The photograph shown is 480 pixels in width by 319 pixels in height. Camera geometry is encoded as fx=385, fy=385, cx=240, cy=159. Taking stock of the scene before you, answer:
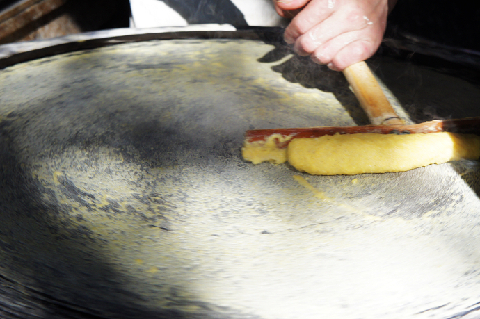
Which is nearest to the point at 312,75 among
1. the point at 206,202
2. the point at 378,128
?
the point at 378,128

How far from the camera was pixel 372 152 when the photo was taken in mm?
737

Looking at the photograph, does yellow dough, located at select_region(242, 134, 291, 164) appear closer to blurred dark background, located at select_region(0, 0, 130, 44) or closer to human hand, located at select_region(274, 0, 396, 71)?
human hand, located at select_region(274, 0, 396, 71)

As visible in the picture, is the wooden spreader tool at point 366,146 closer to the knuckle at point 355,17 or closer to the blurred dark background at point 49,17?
the knuckle at point 355,17

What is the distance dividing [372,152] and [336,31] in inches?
18.2

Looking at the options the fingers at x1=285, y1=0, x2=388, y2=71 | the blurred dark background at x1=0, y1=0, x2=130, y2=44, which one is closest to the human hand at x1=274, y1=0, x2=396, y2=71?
the fingers at x1=285, y1=0, x2=388, y2=71

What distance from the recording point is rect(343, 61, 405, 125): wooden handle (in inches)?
33.2

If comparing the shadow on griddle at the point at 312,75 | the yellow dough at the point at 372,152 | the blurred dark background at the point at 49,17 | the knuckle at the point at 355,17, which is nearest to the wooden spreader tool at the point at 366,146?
the yellow dough at the point at 372,152

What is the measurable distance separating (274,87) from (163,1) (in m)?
0.92

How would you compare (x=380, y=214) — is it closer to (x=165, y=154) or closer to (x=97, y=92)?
(x=165, y=154)

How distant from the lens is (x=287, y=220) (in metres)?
0.63

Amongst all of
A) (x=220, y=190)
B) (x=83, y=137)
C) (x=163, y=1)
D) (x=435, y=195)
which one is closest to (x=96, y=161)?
(x=83, y=137)

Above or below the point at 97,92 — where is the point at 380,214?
below

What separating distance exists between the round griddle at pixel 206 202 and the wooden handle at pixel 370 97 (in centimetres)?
8

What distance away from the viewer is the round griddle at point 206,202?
0.45 meters
